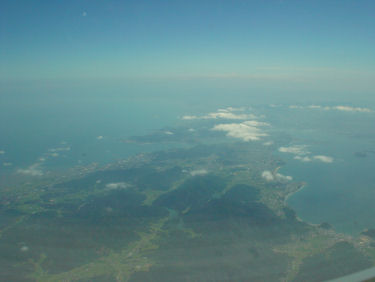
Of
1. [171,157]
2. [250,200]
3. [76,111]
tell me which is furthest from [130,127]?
[250,200]

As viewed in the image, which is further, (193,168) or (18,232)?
(193,168)

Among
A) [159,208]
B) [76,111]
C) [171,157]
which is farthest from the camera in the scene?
[76,111]

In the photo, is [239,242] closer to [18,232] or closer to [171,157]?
[18,232]

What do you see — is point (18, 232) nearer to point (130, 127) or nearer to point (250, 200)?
point (250, 200)

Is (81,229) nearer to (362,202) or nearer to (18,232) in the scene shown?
(18,232)

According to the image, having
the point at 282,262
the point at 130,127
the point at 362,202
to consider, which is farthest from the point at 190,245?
the point at 130,127

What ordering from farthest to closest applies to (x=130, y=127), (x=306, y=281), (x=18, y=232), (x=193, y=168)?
(x=130, y=127) → (x=193, y=168) → (x=18, y=232) → (x=306, y=281)

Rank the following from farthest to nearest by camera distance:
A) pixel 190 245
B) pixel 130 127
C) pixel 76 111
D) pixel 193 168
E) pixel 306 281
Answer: pixel 76 111, pixel 130 127, pixel 193 168, pixel 190 245, pixel 306 281

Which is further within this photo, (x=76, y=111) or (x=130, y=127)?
(x=76, y=111)

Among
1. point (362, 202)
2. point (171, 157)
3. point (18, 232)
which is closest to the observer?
point (18, 232)
